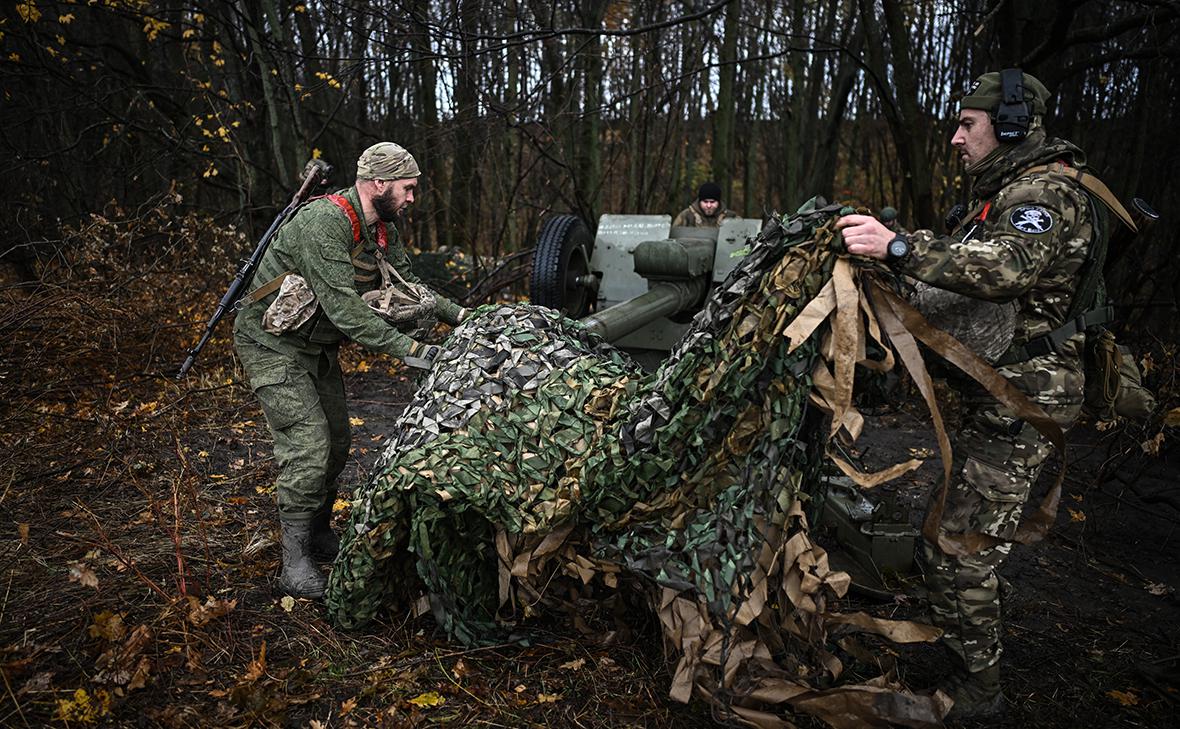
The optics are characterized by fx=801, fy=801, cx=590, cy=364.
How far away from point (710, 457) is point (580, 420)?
57 cm

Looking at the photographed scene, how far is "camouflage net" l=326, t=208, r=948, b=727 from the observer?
102 inches

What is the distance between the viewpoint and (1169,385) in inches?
208

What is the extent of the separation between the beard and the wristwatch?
7.67ft

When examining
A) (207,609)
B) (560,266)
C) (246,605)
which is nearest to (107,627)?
(207,609)

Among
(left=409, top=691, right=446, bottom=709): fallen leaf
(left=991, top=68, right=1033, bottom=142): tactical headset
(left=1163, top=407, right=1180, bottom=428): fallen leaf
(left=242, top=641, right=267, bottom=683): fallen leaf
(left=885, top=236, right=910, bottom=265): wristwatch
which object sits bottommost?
(left=409, top=691, right=446, bottom=709): fallen leaf

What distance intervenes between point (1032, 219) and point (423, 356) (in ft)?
8.12

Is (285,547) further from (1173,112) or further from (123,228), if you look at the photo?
(1173,112)

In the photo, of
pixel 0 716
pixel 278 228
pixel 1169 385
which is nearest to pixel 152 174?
pixel 278 228

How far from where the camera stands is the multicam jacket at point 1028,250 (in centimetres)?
266

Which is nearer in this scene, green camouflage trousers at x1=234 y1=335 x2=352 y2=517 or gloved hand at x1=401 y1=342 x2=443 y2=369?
gloved hand at x1=401 y1=342 x2=443 y2=369

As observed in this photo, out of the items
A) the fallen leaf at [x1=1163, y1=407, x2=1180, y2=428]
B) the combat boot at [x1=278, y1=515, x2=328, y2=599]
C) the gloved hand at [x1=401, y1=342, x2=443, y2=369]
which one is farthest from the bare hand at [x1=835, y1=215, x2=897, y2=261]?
the fallen leaf at [x1=1163, y1=407, x2=1180, y2=428]

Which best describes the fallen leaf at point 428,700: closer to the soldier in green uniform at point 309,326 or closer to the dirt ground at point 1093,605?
the soldier in green uniform at point 309,326

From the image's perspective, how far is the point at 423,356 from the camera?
11.8ft

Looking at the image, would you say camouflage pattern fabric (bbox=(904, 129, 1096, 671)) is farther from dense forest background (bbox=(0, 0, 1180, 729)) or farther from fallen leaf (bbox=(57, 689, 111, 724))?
fallen leaf (bbox=(57, 689, 111, 724))
